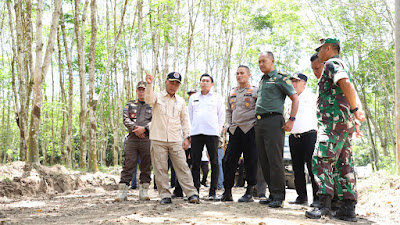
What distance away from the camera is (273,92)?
4707 millimetres

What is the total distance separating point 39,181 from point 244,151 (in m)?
4.90

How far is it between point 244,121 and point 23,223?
301cm

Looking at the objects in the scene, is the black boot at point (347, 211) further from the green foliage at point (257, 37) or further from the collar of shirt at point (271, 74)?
the green foliage at point (257, 37)

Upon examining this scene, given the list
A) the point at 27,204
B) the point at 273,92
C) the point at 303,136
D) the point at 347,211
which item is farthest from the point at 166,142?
the point at 27,204

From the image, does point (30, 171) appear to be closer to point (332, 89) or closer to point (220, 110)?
point (220, 110)

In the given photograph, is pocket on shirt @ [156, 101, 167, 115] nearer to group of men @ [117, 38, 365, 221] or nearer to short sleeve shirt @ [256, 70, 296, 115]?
group of men @ [117, 38, 365, 221]

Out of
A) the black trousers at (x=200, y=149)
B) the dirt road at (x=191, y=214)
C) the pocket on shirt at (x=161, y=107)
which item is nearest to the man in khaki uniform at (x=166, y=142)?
the pocket on shirt at (x=161, y=107)

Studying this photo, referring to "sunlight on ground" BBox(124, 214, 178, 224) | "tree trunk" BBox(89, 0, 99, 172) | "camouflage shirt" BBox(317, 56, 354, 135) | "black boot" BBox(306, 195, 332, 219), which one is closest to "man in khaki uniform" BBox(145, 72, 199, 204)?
"sunlight on ground" BBox(124, 214, 178, 224)

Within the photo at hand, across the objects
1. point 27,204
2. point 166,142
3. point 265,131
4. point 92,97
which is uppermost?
point 92,97

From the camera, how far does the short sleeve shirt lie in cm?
466

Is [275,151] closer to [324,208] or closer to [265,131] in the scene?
[265,131]

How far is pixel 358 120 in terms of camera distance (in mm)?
3750

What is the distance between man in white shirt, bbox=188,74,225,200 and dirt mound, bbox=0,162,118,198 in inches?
151

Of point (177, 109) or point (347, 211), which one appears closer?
point (347, 211)
